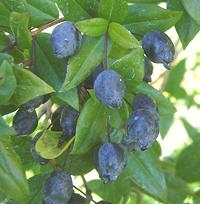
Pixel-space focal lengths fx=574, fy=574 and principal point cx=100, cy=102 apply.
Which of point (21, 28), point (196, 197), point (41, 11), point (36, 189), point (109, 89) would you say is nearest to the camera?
point (109, 89)

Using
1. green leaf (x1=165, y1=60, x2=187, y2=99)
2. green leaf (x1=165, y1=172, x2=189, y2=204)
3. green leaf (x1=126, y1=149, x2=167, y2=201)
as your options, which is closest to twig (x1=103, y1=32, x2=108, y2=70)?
green leaf (x1=126, y1=149, x2=167, y2=201)

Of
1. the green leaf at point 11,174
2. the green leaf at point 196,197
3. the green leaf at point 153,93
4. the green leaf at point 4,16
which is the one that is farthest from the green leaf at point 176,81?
the green leaf at point 11,174

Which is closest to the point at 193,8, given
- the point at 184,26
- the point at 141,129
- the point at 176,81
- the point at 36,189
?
the point at 184,26

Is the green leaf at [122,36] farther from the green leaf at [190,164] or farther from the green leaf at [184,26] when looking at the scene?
the green leaf at [190,164]

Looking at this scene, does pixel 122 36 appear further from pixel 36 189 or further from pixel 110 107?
pixel 36 189

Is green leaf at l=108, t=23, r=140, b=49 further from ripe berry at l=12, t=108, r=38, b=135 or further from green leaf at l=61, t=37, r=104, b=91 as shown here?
ripe berry at l=12, t=108, r=38, b=135

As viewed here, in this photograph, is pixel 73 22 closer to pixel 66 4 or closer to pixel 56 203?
pixel 66 4
